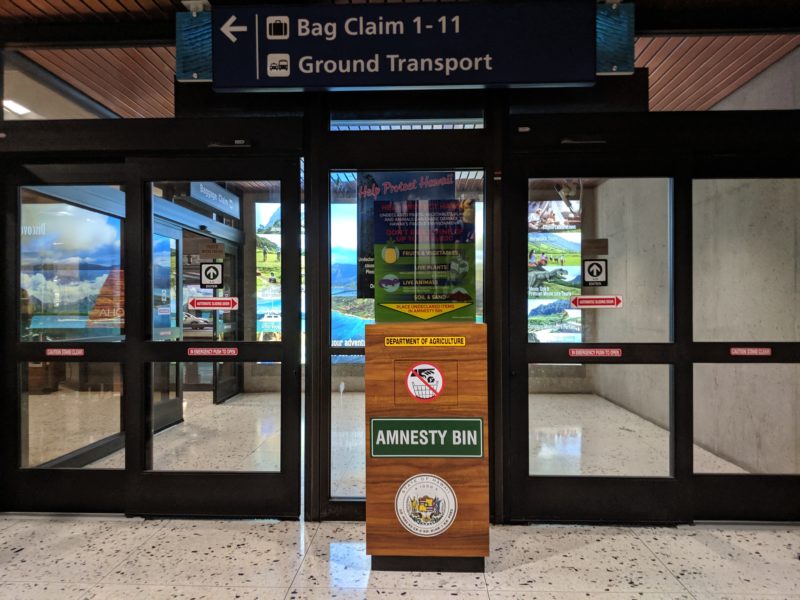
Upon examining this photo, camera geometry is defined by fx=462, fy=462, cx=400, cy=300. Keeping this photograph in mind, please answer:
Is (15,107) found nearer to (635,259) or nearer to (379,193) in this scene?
(379,193)

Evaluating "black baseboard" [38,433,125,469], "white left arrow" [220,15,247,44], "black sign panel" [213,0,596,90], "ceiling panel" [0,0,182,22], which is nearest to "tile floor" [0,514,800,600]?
"black baseboard" [38,433,125,469]

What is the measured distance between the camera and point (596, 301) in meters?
3.08

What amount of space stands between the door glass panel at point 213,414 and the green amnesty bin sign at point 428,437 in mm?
1008

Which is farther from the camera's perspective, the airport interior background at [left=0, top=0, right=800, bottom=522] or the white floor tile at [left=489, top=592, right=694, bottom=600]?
the airport interior background at [left=0, top=0, right=800, bottom=522]

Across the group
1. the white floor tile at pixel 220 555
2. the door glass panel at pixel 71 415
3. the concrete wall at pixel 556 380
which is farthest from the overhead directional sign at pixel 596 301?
the door glass panel at pixel 71 415

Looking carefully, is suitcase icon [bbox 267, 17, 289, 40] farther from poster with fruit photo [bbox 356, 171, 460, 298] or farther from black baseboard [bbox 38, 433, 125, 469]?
black baseboard [bbox 38, 433, 125, 469]

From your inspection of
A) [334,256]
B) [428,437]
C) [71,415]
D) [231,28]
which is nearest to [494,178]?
[334,256]

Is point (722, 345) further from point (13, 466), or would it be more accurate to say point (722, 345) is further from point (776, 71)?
point (13, 466)

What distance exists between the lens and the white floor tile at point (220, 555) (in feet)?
7.87

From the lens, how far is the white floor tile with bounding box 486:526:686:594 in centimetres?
234

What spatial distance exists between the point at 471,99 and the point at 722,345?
2.32 m

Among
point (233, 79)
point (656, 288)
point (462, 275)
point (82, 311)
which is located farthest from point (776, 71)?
point (82, 311)

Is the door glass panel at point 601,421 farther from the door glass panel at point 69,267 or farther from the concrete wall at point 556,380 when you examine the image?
the door glass panel at point 69,267

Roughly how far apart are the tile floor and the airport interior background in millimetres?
157
